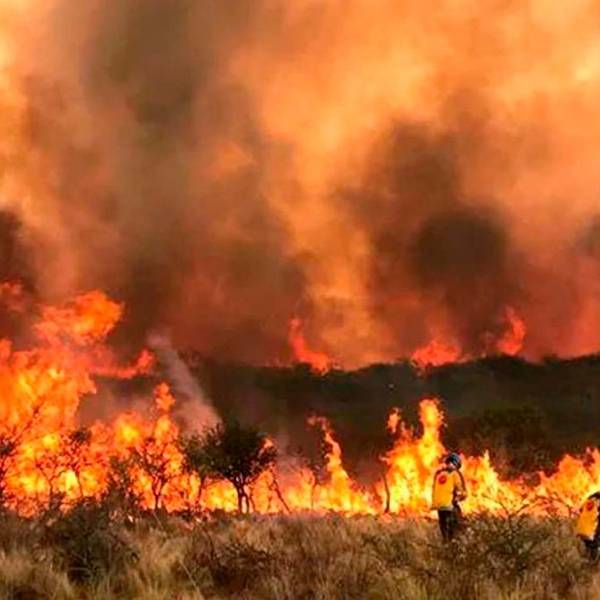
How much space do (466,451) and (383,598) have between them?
210 ft

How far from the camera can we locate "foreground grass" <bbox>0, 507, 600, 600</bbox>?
1084cm

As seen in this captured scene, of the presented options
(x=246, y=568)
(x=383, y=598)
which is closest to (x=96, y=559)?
(x=246, y=568)

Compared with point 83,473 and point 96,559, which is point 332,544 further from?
point 83,473

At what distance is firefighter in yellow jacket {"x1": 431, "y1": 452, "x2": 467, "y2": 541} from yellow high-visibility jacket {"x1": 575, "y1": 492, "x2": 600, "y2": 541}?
4.74 meters

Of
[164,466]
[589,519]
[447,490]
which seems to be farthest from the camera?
[164,466]

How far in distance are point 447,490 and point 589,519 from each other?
17.8 ft

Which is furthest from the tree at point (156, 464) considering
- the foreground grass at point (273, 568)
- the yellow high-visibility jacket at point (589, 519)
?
the yellow high-visibility jacket at point (589, 519)

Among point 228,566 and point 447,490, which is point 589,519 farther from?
point 228,566

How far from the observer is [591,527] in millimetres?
14867

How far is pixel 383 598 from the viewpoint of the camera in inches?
424

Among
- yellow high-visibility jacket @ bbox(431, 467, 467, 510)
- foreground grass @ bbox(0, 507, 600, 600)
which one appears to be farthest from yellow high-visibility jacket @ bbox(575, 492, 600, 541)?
yellow high-visibility jacket @ bbox(431, 467, 467, 510)

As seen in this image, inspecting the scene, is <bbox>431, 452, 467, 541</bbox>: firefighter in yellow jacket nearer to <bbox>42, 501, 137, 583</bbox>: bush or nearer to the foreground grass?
the foreground grass

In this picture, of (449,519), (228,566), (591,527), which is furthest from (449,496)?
(228,566)

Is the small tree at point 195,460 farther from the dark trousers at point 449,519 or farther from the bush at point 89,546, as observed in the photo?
the bush at point 89,546
